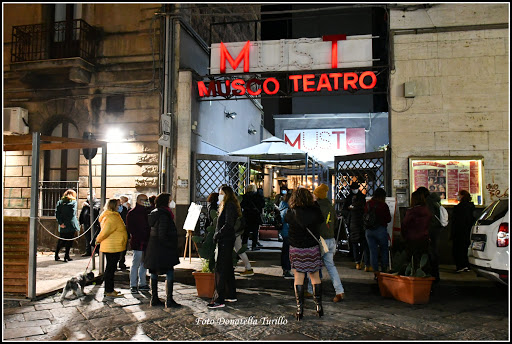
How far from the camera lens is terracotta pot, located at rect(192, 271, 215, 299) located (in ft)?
21.4

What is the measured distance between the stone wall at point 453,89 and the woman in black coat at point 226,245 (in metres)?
4.91

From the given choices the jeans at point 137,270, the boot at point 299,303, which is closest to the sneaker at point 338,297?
the boot at point 299,303

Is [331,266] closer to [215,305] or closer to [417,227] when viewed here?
[417,227]

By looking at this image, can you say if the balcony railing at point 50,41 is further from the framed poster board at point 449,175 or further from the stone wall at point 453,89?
the framed poster board at point 449,175

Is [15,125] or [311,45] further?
A: [15,125]

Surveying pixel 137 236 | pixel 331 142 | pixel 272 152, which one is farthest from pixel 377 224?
pixel 331 142

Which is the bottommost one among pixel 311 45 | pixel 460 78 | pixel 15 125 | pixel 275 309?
pixel 275 309

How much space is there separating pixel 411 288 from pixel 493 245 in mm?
1275

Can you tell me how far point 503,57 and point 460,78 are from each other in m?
0.97

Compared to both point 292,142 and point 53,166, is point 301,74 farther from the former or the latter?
point 292,142

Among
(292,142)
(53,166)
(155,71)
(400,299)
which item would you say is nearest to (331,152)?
(292,142)

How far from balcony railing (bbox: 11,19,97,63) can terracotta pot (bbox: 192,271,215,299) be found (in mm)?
7300

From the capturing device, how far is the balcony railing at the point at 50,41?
11.2 m

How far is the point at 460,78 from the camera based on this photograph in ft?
31.1
